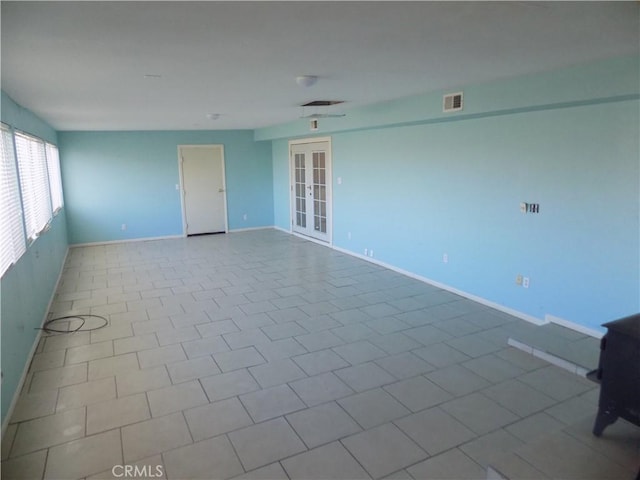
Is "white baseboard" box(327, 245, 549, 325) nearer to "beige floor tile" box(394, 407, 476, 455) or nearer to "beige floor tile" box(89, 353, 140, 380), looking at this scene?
"beige floor tile" box(394, 407, 476, 455)

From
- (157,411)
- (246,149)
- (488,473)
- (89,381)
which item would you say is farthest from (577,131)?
(246,149)

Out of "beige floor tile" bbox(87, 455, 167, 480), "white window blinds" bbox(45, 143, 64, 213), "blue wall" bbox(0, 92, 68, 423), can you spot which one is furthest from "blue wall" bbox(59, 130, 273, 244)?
"beige floor tile" bbox(87, 455, 167, 480)

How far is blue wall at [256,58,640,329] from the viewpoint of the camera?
10.8 ft

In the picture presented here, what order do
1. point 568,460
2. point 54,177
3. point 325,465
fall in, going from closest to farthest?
point 568,460 < point 325,465 < point 54,177

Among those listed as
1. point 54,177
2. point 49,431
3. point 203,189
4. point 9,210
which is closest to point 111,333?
point 9,210

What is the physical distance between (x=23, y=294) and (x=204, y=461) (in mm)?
2257

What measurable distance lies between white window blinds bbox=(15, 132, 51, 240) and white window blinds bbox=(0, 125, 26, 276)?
1.19ft

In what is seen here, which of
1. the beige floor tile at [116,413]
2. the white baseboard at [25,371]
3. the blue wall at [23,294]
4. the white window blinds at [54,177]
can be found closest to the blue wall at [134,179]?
the white window blinds at [54,177]

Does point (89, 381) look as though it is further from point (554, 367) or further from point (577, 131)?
point (577, 131)

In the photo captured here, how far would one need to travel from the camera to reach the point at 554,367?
3.26 m

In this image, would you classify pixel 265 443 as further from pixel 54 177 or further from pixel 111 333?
pixel 54 177

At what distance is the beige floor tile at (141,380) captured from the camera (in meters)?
3.02

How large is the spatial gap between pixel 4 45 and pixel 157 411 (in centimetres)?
231

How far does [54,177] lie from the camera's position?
279 inches
